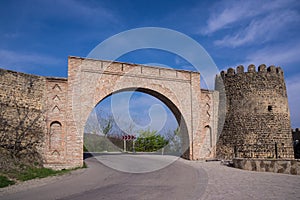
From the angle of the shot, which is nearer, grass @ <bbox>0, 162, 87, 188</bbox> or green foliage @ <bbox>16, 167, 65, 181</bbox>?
grass @ <bbox>0, 162, 87, 188</bbox>

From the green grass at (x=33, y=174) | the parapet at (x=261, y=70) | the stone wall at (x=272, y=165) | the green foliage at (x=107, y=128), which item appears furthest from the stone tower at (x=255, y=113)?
the green foliage at (x=107, y=128)

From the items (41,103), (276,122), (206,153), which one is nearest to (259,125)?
(276,122)

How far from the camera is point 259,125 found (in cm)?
1752

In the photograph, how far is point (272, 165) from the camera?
441 inches

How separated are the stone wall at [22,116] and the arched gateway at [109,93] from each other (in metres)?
0.42

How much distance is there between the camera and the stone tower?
17.5 m

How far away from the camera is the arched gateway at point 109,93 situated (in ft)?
43.0

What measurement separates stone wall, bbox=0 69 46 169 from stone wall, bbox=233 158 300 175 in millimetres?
9319

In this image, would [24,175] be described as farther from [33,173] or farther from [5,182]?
[5,182]

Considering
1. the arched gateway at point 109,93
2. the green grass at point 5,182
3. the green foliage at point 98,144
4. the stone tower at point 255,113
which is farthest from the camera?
the green foliage at point 98,144

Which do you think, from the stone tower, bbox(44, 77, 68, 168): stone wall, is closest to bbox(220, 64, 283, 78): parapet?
the stone tower

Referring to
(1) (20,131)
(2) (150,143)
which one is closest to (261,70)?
(1) (20,131)

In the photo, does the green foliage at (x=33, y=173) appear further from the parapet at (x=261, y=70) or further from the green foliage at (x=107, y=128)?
the green foliage at (x=107, y=128)

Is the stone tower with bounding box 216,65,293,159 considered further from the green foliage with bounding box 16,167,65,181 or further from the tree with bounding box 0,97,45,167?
the tree with bounding box 0,97,45,167
